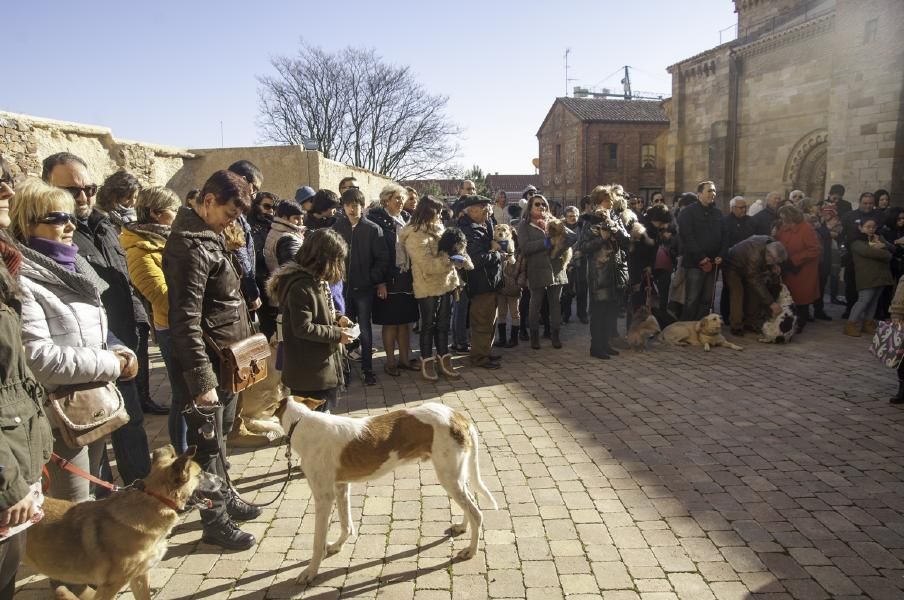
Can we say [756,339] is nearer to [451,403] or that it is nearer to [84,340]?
[451,403]

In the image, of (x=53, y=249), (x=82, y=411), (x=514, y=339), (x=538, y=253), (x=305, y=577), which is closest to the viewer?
(x=82, y=411)

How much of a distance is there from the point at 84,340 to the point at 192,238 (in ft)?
2.35

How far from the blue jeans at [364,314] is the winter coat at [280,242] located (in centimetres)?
134

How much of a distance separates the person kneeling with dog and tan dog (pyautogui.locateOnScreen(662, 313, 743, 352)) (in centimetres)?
76

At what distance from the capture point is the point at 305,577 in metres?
3.23

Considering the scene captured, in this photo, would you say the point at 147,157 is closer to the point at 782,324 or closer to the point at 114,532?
the point at 114,532

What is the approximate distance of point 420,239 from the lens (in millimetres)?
6812

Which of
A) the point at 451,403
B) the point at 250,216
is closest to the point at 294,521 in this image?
the point at 451,403

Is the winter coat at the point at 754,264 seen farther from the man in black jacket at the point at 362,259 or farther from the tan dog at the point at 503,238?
the man in black jacket at the point at 362,259

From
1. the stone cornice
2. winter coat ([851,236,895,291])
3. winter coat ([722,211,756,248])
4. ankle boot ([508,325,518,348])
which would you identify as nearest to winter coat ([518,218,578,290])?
ankle boot ([508,325,518,348])

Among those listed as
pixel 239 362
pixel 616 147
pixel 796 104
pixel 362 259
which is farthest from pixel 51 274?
pixel 616 147

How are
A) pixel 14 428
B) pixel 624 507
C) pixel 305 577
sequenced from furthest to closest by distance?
pixel 624 507 → pixel 305 577 → pixel 14 428

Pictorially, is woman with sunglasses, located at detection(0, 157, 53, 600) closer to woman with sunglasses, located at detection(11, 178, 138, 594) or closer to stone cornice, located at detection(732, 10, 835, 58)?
woman with sunglasses, located at detection(11, 178, 138, 594)

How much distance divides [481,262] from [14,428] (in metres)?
5.78
